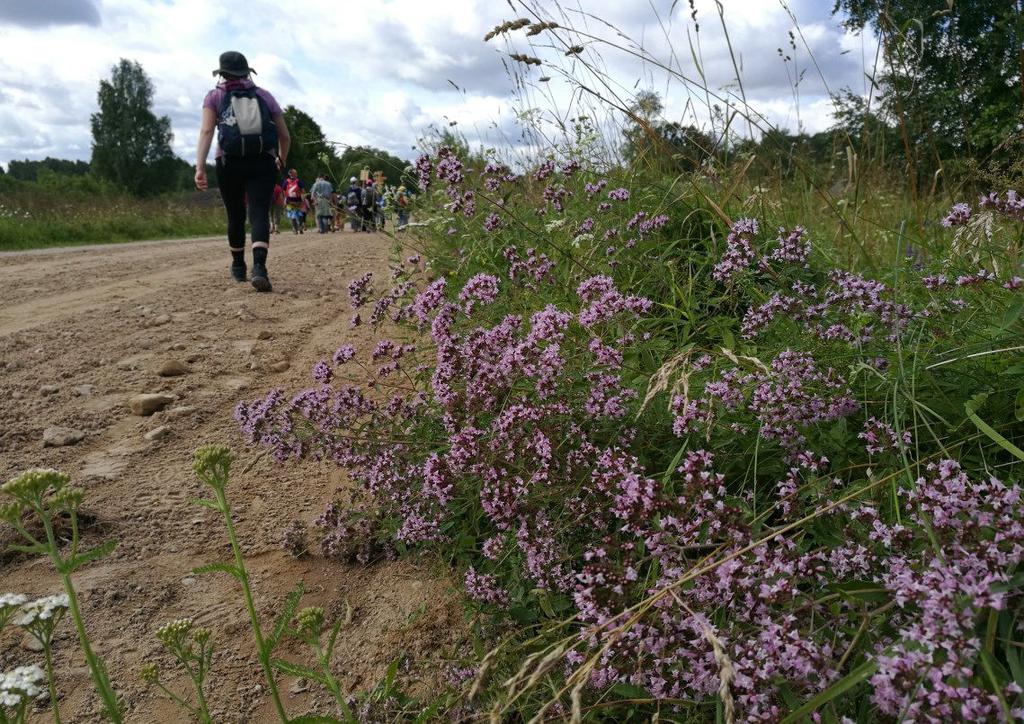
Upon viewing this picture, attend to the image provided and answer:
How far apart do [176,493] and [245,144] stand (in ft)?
15.2

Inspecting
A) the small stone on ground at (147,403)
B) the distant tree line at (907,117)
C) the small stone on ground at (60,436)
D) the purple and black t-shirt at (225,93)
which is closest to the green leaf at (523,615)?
the distant tree line at (907,117)

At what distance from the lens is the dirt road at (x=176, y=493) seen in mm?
2125

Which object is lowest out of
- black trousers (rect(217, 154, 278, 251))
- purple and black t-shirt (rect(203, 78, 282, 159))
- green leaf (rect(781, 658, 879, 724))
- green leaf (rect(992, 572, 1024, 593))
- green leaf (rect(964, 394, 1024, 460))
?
green leaf (rect(781, 658, 879, 724))

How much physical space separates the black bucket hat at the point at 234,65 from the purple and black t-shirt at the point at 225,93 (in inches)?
2.9

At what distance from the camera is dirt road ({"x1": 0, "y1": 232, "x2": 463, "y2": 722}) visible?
212cm

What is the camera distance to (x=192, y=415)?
392 cm

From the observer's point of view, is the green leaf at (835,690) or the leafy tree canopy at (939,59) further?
the leafy tree canopy at (939,59)

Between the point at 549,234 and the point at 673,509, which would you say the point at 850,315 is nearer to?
the point at 673,509

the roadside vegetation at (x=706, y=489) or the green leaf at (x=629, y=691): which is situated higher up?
the roadside vegetation at (x=706, y=489)

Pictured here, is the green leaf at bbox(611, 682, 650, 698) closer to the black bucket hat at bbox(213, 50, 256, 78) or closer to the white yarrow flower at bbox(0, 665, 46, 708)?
the white yarrow flower at bbox(0, 665, 46, 708)

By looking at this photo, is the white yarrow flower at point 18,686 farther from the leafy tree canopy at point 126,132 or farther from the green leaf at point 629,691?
the leafy tree canopy at point 126,132

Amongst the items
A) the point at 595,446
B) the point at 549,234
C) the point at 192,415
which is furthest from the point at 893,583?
the point at 192,415

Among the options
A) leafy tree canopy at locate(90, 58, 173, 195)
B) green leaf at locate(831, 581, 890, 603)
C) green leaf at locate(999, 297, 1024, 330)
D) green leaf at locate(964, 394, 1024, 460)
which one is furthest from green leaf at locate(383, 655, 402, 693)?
leafy tree canopy at locate(90, 58, 173, 195)

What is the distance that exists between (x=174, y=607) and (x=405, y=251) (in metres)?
6.04
